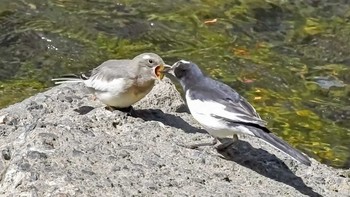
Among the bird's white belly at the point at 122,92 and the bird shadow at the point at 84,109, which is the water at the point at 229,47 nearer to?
the bird shadow at the point at 84,109

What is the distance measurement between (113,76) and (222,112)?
3.05 feet

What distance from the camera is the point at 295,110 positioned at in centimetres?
934

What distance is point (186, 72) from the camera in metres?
6.63

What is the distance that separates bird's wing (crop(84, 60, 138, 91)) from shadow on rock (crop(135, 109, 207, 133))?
12.9 inches

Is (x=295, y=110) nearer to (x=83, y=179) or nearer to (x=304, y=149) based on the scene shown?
→ (x=304, y=149)

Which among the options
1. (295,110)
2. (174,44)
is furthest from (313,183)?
(174,44)

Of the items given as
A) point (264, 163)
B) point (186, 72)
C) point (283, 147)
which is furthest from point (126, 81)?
point (283, 147)

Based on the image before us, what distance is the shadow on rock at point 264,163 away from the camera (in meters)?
6.20

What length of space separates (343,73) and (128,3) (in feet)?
9.56

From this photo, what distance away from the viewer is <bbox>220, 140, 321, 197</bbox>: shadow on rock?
20.3 feet

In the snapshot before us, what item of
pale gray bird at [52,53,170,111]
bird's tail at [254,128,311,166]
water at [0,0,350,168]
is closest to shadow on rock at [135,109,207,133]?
pale gray bird at [52,53,170,111]

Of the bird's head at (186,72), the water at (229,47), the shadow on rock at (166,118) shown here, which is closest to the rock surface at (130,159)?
the shadow on rock at (166,118)

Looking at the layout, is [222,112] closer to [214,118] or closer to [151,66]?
[214,118]

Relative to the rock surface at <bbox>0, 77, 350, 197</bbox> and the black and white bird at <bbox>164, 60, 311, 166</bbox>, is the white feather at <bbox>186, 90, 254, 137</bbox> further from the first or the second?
the rock surface at <bbox>0, 77, 350, 197</bbox>
